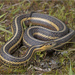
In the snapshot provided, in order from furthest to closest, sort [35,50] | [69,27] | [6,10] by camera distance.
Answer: [6,10], [69,27], [35,50]

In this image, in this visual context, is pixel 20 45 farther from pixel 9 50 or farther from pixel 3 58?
pixel 3 58

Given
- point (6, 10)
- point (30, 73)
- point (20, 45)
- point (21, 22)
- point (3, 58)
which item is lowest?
point (30, 73)

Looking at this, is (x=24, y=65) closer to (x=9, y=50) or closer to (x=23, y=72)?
(x=23, y=72)

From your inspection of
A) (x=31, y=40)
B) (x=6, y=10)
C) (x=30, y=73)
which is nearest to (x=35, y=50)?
(x=31, y=40)

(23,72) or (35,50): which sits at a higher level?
(35,50)

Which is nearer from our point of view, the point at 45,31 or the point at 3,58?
the point at 3,58

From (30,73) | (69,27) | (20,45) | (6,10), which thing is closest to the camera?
(30,73)
